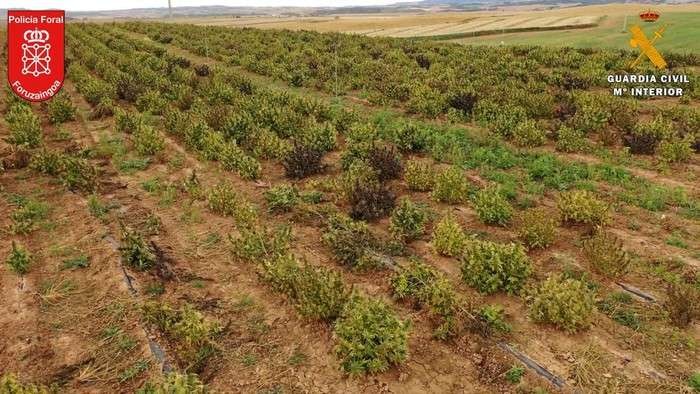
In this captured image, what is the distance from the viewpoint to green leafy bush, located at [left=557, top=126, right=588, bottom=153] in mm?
13578

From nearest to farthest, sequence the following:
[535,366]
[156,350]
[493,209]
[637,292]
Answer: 1. [535,366]
2. [156,350]
3. [637,292]
4. [493,209]

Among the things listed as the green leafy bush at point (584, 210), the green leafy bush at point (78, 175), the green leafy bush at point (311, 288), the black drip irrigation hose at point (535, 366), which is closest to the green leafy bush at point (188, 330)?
the green leafy bush at point (311, 288)

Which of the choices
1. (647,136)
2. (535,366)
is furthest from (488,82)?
(535,366)

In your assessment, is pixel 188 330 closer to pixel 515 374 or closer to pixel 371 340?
pixel 371 340

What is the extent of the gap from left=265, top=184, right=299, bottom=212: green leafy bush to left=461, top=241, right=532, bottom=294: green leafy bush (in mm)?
4330

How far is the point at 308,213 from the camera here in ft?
33.6

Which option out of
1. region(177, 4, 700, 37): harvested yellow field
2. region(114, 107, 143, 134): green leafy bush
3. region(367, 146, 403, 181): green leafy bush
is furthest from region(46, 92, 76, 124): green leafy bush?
region(177, 4, 700, 37): harvested yellow field

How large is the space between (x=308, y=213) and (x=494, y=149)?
6228mm

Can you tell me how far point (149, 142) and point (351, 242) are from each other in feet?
26.8

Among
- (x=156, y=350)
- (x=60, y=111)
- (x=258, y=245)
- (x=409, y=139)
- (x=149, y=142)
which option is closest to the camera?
(x=156, y=350)

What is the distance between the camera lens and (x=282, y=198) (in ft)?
35.0

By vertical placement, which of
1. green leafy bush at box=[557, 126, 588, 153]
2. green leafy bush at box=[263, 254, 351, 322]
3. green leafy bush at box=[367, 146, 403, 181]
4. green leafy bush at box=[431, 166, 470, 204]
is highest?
green leafy bush at box=[557, 126, 588, 153]

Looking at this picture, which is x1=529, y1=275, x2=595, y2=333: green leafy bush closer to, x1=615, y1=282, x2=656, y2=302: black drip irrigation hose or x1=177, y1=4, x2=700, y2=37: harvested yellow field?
x1=615, y1=282, x2=656, y2=302: black drip irrigation hose

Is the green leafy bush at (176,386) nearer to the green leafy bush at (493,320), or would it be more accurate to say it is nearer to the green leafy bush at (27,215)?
the green leafy bush at (493,320)
